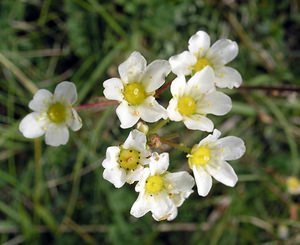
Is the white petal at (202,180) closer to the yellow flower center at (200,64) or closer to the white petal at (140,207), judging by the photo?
the white petal at (140,207)

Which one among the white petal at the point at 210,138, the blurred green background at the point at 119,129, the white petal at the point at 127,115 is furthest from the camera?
the blurred green background at the point at 119,129

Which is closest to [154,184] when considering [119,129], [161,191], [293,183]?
[161,191]

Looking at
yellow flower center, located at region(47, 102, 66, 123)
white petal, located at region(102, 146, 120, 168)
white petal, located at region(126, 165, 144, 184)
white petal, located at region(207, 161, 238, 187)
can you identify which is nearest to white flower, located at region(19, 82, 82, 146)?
yellow flower center, located at region(47, 102, 66, 123)

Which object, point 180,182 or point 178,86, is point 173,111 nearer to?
point 178,86

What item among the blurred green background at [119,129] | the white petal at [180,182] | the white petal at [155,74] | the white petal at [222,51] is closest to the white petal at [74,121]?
the white petal at [155,74]

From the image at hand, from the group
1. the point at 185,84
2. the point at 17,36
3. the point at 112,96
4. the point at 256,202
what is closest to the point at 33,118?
the point at 112,96
